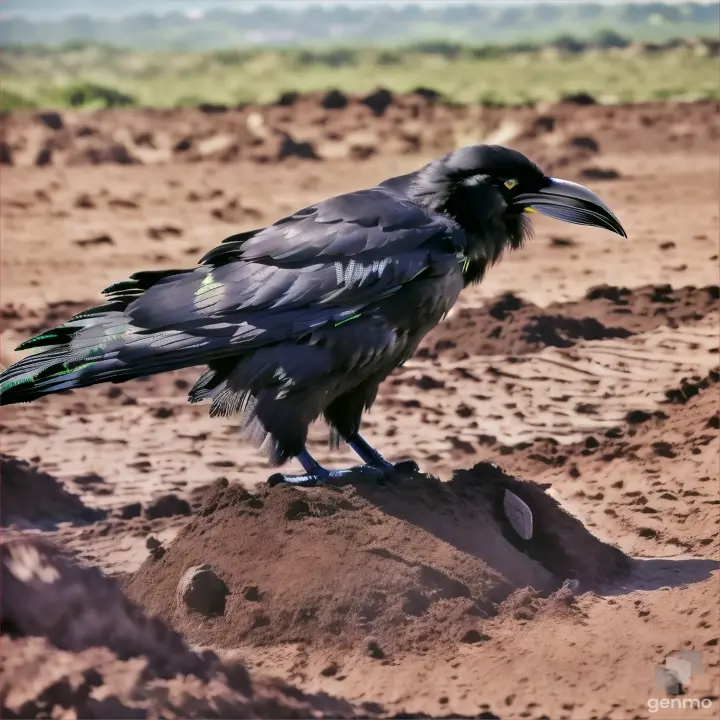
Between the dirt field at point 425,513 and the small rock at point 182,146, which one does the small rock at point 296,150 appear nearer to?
the small rock at point 182,146

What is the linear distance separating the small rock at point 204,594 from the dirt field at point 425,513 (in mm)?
13

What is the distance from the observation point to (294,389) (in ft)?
17.4

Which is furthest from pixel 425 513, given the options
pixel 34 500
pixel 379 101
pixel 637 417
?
pixel 379 101

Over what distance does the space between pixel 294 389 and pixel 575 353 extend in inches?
154

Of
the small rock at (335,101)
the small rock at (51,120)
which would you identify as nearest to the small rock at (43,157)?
the small rock at (51,120)

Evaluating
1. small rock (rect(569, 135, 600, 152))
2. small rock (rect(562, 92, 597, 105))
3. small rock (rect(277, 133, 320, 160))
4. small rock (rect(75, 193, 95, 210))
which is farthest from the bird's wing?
small rock (rect(562, 92, 597, 105))

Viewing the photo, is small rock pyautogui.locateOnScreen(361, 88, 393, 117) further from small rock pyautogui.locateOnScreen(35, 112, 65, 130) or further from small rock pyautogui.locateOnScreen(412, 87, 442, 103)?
small rock pyautogui.locateOnScreen(35, 112, 65, 130)

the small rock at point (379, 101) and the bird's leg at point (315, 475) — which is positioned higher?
the small rock at point (379, 101)

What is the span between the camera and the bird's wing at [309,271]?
5316mm

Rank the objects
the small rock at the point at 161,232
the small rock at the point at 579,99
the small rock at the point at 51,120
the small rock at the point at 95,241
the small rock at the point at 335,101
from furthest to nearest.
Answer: the small rock at the point at 335,101 < the small rock at the point at 51,120 < the small rock at the point at 579,99 < the small rock at the point at 161,232 < the small rock at the point at 95,241

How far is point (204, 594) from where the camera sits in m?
5.14

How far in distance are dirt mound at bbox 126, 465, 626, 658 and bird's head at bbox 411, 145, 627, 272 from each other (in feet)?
3.54

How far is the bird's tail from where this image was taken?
5.40 metres

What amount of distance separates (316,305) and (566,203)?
1.18 metres
